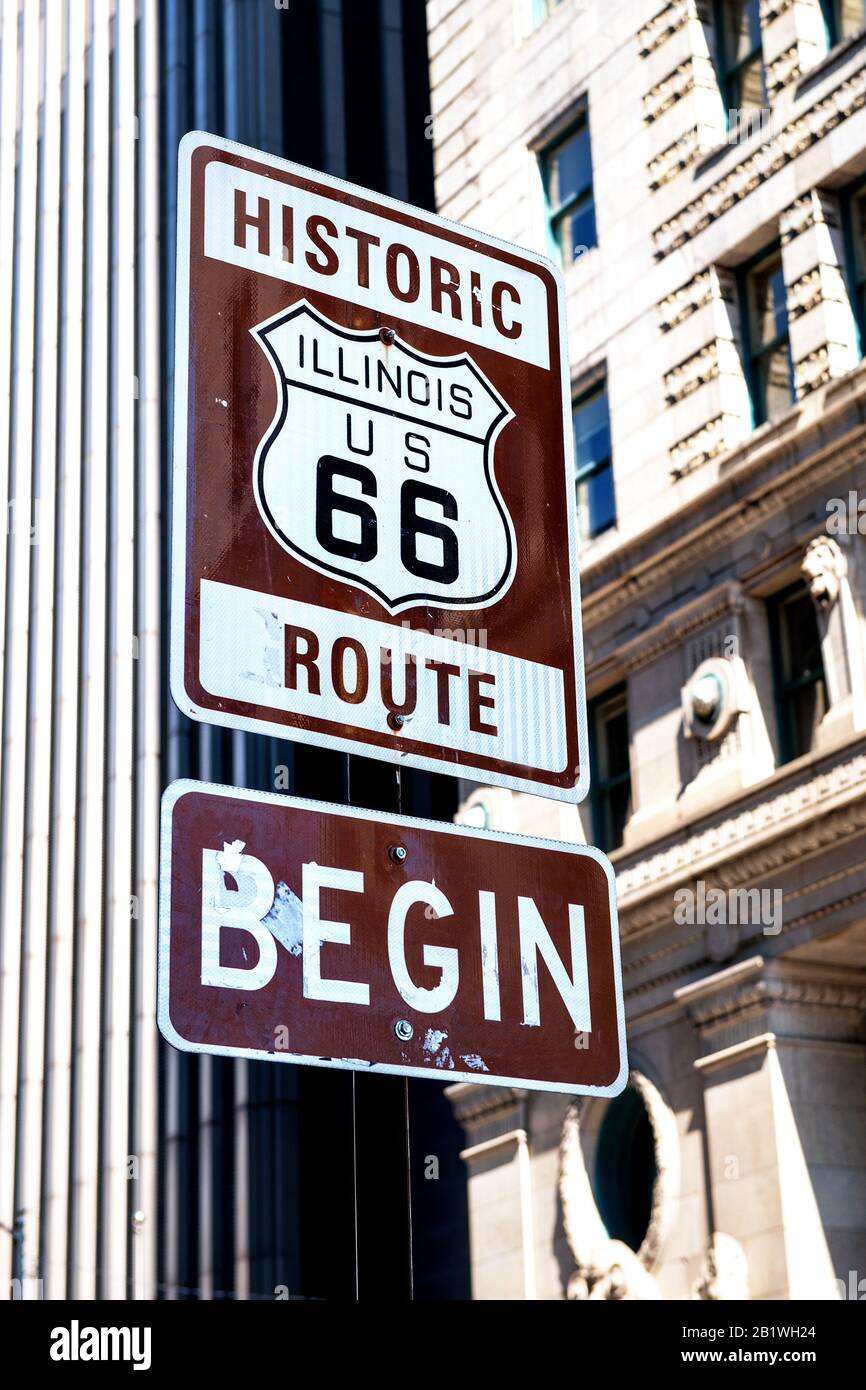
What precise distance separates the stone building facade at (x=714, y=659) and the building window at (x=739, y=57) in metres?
0.04

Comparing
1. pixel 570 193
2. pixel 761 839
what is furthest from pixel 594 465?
pixel 761 839

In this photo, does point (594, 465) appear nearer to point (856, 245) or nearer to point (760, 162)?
point (760, 162)

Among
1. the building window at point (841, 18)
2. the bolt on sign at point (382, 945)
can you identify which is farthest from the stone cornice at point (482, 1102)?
the bolt on sign at point (382, 945)

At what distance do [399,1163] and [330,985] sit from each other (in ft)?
1.32

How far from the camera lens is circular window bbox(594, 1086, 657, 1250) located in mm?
22797

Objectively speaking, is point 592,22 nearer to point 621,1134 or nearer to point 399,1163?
point 621,1134

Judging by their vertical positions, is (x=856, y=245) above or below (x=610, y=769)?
above

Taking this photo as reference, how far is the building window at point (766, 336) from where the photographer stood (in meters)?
23.0

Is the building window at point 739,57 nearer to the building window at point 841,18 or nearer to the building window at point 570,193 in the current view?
the building window at point 841,18

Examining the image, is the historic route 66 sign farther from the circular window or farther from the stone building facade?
the circular window

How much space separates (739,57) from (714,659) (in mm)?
7569

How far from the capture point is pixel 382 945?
4.06 m
